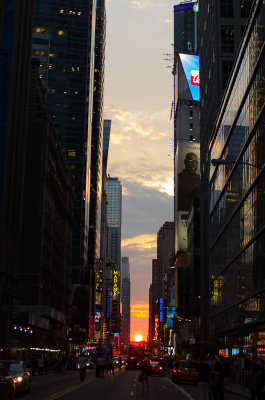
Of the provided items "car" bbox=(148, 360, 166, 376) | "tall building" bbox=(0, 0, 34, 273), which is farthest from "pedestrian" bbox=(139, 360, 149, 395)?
"tall building" bbox=(0, 0, 34, 273)

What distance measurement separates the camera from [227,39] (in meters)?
95.3

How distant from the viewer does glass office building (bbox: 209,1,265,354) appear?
172 ft

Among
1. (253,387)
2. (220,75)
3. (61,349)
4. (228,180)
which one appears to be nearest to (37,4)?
(220,75)

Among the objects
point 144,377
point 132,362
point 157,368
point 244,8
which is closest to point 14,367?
point 144,377

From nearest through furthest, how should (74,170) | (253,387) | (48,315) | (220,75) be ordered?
(253,387), (48,315), (220,75), (74,170)

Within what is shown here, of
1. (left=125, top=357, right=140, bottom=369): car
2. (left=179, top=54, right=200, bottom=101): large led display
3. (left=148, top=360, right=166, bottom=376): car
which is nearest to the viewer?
(left=148, top=360, right=166, bottom=376): car

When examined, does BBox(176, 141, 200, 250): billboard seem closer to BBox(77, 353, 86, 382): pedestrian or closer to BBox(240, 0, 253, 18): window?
BBox(240, 0, 253, 18): window

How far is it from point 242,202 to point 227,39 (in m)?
43.3

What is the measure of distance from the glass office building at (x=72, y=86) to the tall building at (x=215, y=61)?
208ft

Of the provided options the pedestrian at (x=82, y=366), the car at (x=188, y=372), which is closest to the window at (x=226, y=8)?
the car at (x=188, y=372)

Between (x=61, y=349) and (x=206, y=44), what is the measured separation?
63.6m

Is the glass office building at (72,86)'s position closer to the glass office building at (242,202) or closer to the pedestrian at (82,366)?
the glass office building at (242,202)

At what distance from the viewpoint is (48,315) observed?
8362 cm

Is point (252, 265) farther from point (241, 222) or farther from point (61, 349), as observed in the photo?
point (61, 349)
